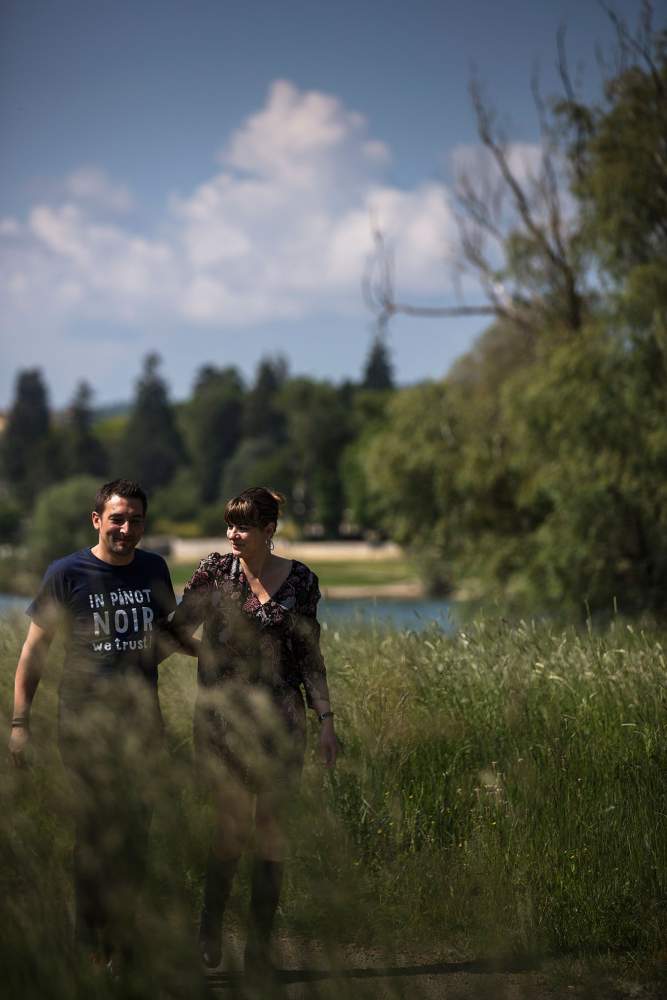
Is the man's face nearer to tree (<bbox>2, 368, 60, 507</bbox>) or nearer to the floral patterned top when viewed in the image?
the floral patterned top

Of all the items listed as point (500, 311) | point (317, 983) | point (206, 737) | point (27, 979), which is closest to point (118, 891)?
point (27, 979)

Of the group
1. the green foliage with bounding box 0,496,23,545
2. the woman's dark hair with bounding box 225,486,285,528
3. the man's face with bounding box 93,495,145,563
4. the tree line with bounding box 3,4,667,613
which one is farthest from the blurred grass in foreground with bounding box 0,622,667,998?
the green foliage with bounding box 0,496,23,545

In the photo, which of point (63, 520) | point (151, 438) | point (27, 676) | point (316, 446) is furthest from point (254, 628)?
point (151, 438)

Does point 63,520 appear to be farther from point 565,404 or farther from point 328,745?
point 328,745

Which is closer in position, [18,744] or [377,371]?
[18,744]

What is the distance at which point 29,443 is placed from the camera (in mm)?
135500

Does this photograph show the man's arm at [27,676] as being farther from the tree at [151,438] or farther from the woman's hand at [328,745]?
the tree at [151,438]

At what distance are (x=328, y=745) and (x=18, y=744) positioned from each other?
1079 millimetres

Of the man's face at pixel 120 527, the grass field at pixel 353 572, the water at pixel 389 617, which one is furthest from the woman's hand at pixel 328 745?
the grass field at pixel 353 572

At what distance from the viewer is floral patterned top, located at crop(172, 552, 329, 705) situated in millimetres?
4137

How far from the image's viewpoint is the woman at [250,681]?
13.1 ft

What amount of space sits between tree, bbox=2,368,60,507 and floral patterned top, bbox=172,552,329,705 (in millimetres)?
115575

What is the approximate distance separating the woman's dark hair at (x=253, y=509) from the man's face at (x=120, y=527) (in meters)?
0.33

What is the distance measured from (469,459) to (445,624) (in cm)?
1825
